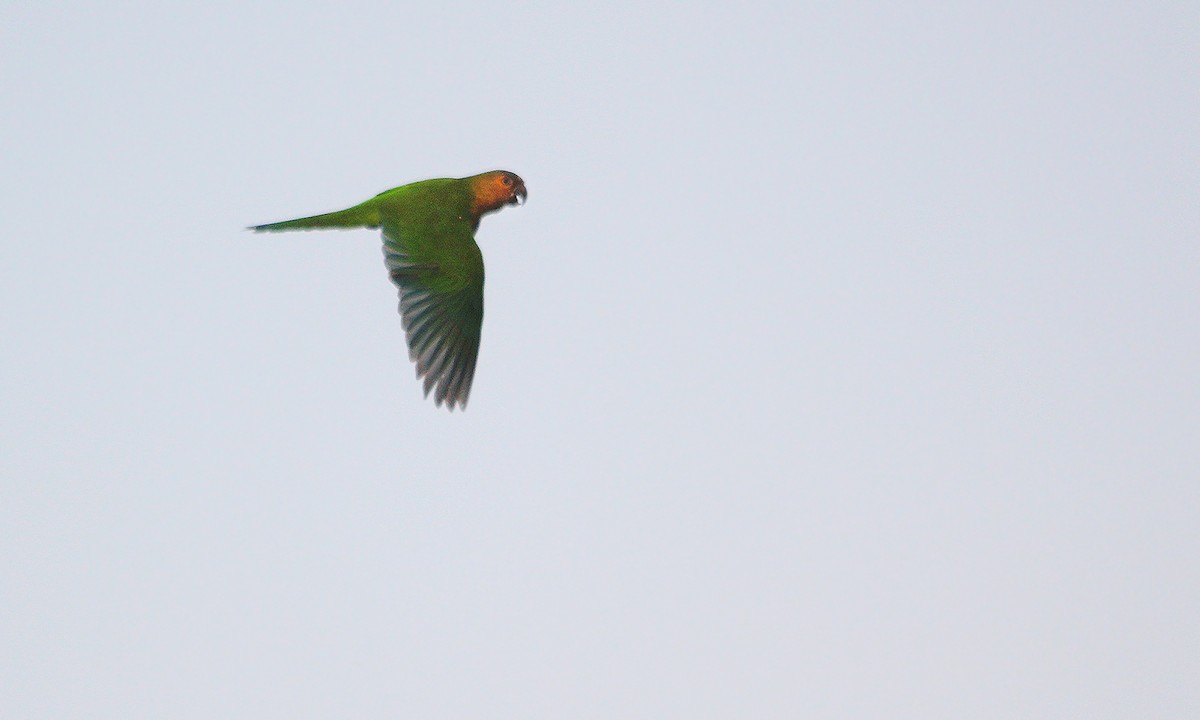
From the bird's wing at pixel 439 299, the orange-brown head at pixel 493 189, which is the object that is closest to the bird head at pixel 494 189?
the orange-brown head at pixel 493 189

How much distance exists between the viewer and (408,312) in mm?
12414

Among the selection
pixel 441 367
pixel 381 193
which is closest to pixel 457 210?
pixel 381 193

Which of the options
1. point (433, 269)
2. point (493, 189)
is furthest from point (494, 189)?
point (433, 269)

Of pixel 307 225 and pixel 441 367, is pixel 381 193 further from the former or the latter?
pixel 441 367

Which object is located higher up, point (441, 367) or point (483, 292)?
point (483, 292)

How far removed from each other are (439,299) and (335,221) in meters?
1.36

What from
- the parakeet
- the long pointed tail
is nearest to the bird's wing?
the parakeet

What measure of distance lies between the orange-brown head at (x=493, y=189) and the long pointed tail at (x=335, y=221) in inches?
43.2

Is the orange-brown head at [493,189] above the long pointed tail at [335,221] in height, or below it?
above

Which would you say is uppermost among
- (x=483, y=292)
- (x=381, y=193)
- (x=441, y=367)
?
(x=381, y=193)

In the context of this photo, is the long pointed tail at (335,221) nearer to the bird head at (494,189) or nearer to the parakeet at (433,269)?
the parakeet at (433,269)

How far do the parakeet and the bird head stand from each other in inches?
12.0

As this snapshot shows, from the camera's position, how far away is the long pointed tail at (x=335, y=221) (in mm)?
12875

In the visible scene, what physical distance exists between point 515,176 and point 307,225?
215 cm
